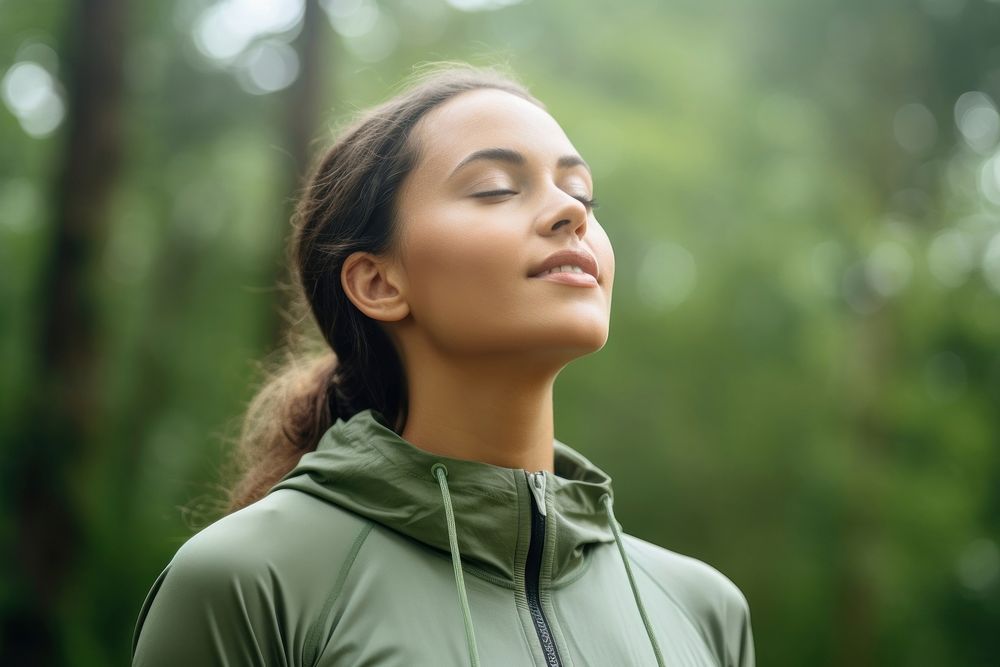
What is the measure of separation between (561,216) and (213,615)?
0.93 m

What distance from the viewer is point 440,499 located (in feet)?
5.99

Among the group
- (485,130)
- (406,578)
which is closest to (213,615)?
(406,578)

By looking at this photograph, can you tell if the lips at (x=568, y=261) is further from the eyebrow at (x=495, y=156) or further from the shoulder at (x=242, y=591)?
the shoulder at (x=242, y=591)

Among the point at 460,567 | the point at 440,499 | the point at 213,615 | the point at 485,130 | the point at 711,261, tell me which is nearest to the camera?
the point at 213,615

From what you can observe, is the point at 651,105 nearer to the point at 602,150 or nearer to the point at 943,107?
the point at 602,150

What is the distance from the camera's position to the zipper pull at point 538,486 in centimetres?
187

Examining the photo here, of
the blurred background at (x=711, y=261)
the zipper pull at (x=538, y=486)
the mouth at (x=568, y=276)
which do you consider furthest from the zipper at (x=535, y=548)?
the blurred background at (x=711, y=261)

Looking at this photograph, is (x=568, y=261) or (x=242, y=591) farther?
(x=568, y=261)

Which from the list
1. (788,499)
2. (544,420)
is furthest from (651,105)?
(544,420)

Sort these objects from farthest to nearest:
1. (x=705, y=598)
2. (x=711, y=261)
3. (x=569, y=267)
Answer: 1. (x=711, y=261)
2. (x=705, y=598)
3. (x=569, y=267)

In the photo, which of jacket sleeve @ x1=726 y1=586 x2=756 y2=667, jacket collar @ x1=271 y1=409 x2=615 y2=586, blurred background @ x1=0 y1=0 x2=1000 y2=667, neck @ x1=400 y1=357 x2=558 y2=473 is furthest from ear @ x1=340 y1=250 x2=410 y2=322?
blurred background @ x1=0 y1=0 x2=1000 y2=667

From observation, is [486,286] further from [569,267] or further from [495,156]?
[495,156]

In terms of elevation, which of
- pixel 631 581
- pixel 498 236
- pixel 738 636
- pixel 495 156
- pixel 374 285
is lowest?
pixel 738 636

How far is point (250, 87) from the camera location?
8.56 meters
